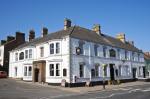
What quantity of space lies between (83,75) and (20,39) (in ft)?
90.1

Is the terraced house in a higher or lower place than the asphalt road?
higher

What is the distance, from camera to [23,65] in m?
43.9

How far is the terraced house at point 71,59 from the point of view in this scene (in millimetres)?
34406

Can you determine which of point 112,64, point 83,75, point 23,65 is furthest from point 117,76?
point 23,65

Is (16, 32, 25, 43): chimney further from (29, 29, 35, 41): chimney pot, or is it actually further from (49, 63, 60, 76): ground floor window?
(49, 63, 60, 76): ground floor window

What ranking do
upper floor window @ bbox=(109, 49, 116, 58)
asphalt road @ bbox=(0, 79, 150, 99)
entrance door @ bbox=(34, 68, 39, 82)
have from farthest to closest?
upper floor window @ bbox=(109, 49, 116, 58) < entrance door @ bbox=(34, 68, 39, 82) < asphalt road @ bbox=(0, 79, 150, 99)

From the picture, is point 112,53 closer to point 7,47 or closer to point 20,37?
point 20,37

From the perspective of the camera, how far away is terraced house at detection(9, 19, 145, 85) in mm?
34406

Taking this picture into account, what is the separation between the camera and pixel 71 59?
33.8 metres

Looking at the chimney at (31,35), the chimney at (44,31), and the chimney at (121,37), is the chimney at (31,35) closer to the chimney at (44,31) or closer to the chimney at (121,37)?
the chimney at (44,31)

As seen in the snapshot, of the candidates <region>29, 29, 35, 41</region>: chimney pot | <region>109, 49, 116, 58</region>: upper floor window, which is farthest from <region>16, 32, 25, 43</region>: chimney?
<region>109, 49, 116, 58</region>: upper floor window

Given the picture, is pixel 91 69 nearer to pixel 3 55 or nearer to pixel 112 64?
pixel 112 64

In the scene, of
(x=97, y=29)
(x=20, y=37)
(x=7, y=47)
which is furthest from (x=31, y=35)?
(x=97, y=29)

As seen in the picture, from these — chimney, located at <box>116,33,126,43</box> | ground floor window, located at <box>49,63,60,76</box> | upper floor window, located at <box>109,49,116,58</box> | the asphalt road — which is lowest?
the asphalt road
